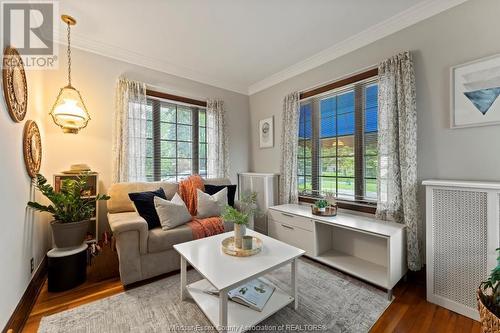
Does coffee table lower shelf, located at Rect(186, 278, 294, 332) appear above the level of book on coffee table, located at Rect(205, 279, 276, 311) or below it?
below

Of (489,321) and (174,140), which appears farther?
(174,140)

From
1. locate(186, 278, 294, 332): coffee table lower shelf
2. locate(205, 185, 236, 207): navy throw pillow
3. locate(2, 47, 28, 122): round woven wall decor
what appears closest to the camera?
locate(186, 278, 294, 332): coffee table lower shelf

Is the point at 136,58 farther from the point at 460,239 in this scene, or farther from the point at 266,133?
the point at 460,239

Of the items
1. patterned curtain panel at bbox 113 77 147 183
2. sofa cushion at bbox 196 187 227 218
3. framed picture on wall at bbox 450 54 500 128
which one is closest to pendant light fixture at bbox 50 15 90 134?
patterned curtain panel at bbox 113 77 147 183

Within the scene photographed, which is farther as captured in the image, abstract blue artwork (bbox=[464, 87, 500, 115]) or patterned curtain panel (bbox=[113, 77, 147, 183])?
patterned curtain panel (bbox=[113, 77, 147, 183])

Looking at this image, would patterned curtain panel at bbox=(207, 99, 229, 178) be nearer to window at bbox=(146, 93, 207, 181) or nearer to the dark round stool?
window at bbox=(146, 93, 207, 181)

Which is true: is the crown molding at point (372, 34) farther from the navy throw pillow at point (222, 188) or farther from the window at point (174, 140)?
the navy throw pillow at point (222, 188)

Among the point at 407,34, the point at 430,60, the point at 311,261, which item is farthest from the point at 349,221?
the point at 407,34

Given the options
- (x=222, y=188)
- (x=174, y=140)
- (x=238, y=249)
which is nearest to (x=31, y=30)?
(x=174, y=140)

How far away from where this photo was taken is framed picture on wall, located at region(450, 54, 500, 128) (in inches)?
64.6

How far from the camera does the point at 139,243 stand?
6.59 ft

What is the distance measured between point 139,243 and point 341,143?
259 cm

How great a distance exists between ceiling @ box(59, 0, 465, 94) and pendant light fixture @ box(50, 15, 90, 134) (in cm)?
45

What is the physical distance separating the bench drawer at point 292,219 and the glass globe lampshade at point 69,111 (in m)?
2.60
